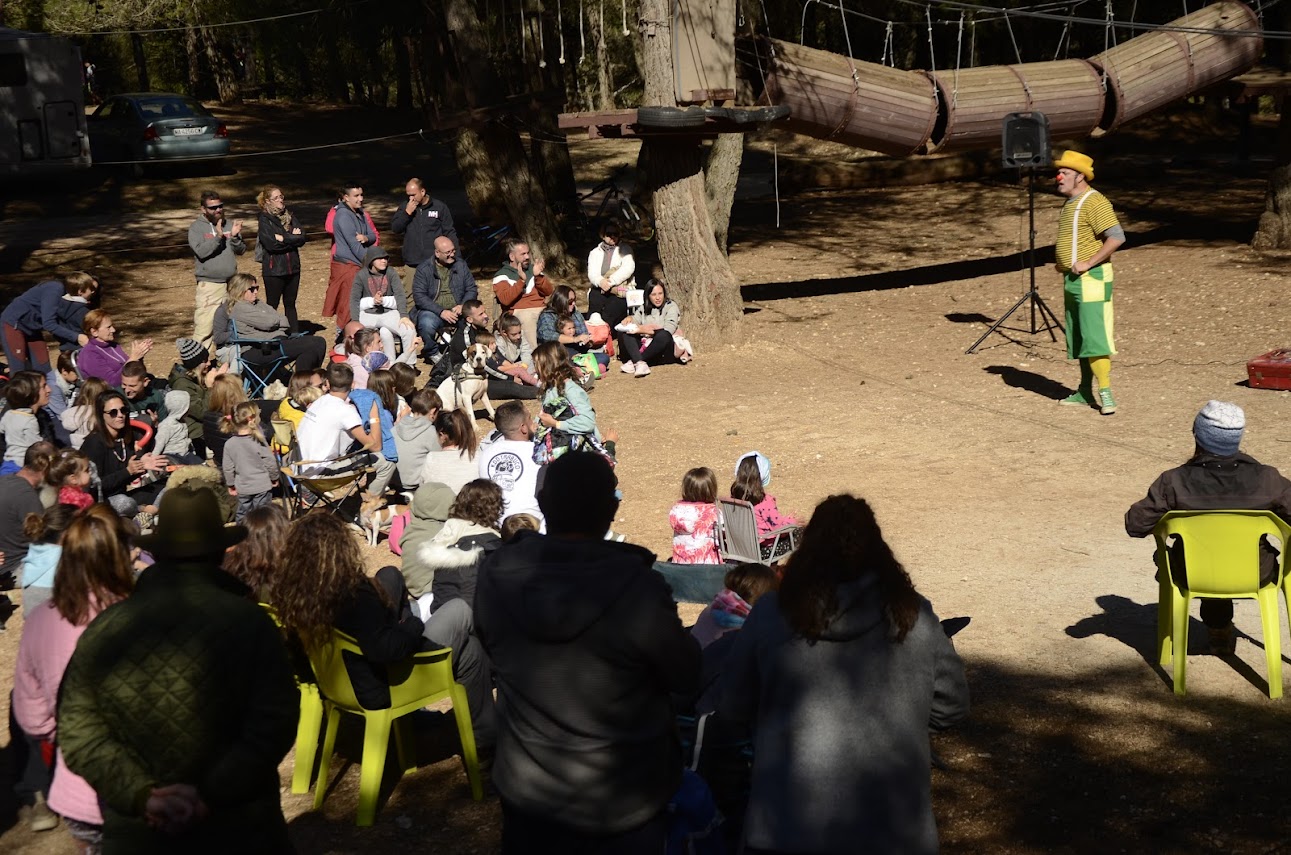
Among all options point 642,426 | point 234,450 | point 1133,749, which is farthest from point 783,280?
point 1133,749

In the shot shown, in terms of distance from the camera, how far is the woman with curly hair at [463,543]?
6.01 metres

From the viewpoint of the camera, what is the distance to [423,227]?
14.0m

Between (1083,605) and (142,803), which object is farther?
(1083,605)

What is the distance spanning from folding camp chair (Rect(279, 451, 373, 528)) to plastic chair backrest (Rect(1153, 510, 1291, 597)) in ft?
17.2

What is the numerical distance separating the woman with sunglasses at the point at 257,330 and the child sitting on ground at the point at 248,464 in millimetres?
2816

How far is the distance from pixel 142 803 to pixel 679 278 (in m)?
10.9

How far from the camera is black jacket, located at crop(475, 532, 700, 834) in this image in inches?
121

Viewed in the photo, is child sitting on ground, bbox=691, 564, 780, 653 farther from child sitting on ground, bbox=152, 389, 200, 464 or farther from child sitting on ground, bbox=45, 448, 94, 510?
child sitting on ground, bbox=152, 389, 200, 464

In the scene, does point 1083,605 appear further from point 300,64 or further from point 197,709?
point 300,64

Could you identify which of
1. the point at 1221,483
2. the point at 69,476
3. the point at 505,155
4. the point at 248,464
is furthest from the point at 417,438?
the point at 505,155

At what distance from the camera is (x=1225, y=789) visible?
16.2 feet

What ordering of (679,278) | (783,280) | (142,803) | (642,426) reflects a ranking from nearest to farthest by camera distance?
(142,803), (642,426), (679,278), (783,280)

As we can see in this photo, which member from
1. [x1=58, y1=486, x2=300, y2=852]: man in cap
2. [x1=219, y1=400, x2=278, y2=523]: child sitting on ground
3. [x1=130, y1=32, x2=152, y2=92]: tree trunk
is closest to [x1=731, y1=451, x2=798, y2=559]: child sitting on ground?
[x1=219, y1=400, x2=278, y2=523]: child sitting on ground

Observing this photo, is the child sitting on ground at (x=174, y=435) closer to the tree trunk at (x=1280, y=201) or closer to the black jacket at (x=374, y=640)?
the black jacket at (x=374, y=640)
